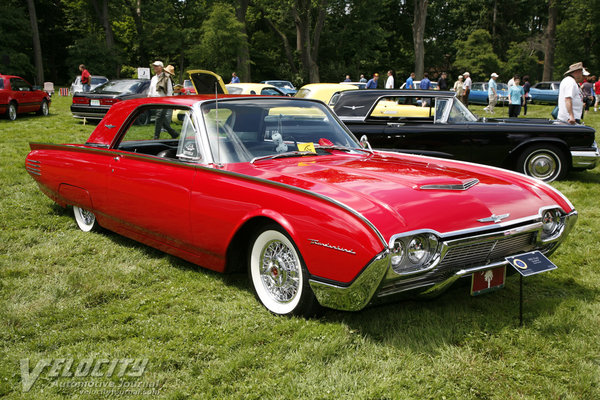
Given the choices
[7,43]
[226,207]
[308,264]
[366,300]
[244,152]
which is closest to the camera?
[366,300]

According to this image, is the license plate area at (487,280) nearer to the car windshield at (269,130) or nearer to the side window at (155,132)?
the car windshield at (269,130)

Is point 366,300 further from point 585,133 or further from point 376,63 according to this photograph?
point 376,63

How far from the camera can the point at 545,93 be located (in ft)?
90.1

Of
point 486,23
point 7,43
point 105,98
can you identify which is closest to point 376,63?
point 486,23

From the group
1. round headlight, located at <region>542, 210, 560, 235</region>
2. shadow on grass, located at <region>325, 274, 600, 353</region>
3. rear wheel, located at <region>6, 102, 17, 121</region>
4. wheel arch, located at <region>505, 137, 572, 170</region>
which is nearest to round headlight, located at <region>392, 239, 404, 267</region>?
shadow on grass, located at <region>325, 274, 600, 353</region>

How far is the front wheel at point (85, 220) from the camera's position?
17.1ft

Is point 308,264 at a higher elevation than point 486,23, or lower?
lower

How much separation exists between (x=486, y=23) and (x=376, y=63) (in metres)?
11.6

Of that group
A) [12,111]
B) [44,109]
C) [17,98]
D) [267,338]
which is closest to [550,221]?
[267,338]

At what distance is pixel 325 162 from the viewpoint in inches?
151

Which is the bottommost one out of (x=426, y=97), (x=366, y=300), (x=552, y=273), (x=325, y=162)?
(x=552, y=273)

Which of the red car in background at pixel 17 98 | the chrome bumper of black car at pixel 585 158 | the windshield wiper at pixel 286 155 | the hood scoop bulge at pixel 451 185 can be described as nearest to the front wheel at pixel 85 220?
the windshield wiper at pixel 286 155

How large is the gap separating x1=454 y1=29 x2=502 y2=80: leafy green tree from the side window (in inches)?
1598

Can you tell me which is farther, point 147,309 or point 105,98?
point 105,98
